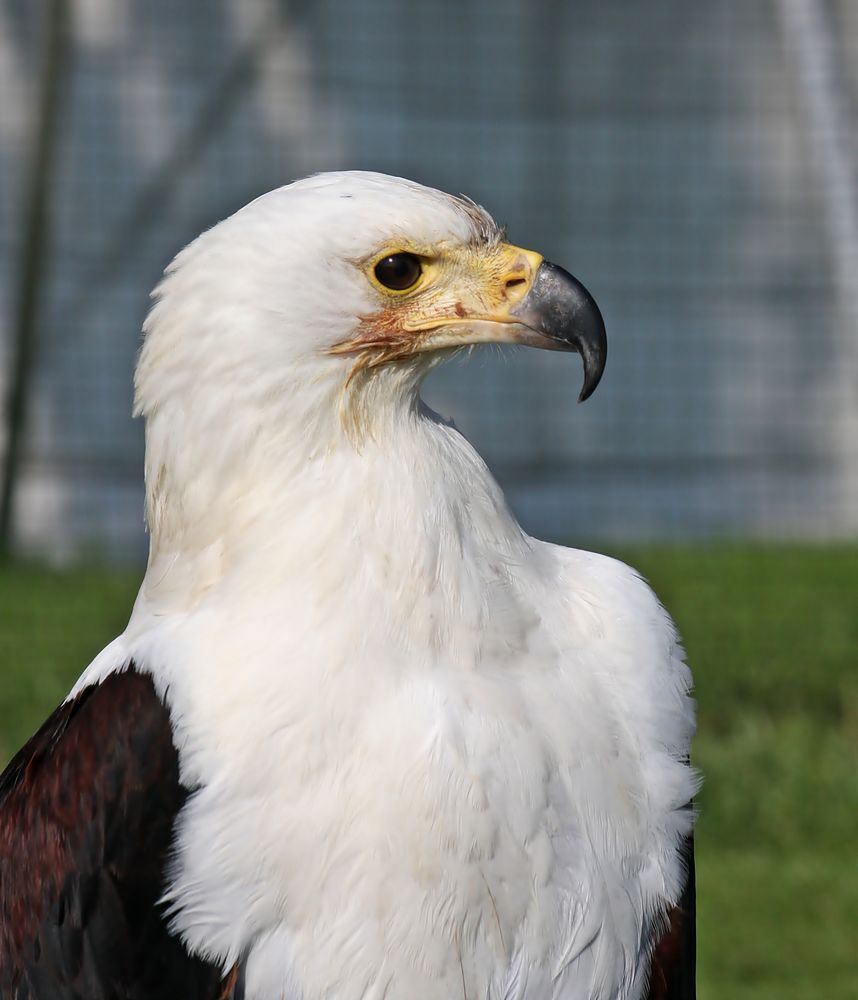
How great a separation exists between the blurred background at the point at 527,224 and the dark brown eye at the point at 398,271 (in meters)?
5.51

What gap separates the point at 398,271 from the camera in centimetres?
276

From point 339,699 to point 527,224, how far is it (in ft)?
23.3

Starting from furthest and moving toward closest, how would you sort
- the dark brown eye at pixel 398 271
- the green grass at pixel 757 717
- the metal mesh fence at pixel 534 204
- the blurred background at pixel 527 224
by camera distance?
1. the metal mesh fence at pixel 534 204
2. the blurred background at pixel 527 224
3. the green grass at pixel 757 717
4. the dark brown eye at pixel 398 271

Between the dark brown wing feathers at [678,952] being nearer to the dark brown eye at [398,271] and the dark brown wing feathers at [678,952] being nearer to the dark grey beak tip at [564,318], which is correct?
the dark grey beak tip at [564,318]

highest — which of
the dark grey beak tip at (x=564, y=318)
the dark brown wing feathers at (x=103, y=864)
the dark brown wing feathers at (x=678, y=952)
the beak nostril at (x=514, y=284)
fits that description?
the beak nostril at (x=514, y=284)

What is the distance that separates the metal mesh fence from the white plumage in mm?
6248

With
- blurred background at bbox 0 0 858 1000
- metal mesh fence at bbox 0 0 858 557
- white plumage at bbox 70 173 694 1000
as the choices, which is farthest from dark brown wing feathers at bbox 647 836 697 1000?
metal mesh fence at bbox 0 0 858 557

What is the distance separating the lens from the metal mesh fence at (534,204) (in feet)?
30.0

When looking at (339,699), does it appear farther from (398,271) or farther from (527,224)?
(527,224)

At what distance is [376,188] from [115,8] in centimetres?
687

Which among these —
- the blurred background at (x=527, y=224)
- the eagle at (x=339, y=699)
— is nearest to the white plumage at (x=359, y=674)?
the eagle at (x=339, y=699)

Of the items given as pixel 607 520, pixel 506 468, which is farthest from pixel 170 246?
pixel 607 520

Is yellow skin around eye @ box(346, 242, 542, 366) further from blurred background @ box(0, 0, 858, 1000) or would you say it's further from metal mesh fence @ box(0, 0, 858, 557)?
metal mesh fence @ box(0, 0, 858, 557)

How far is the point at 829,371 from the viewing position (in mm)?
9742
